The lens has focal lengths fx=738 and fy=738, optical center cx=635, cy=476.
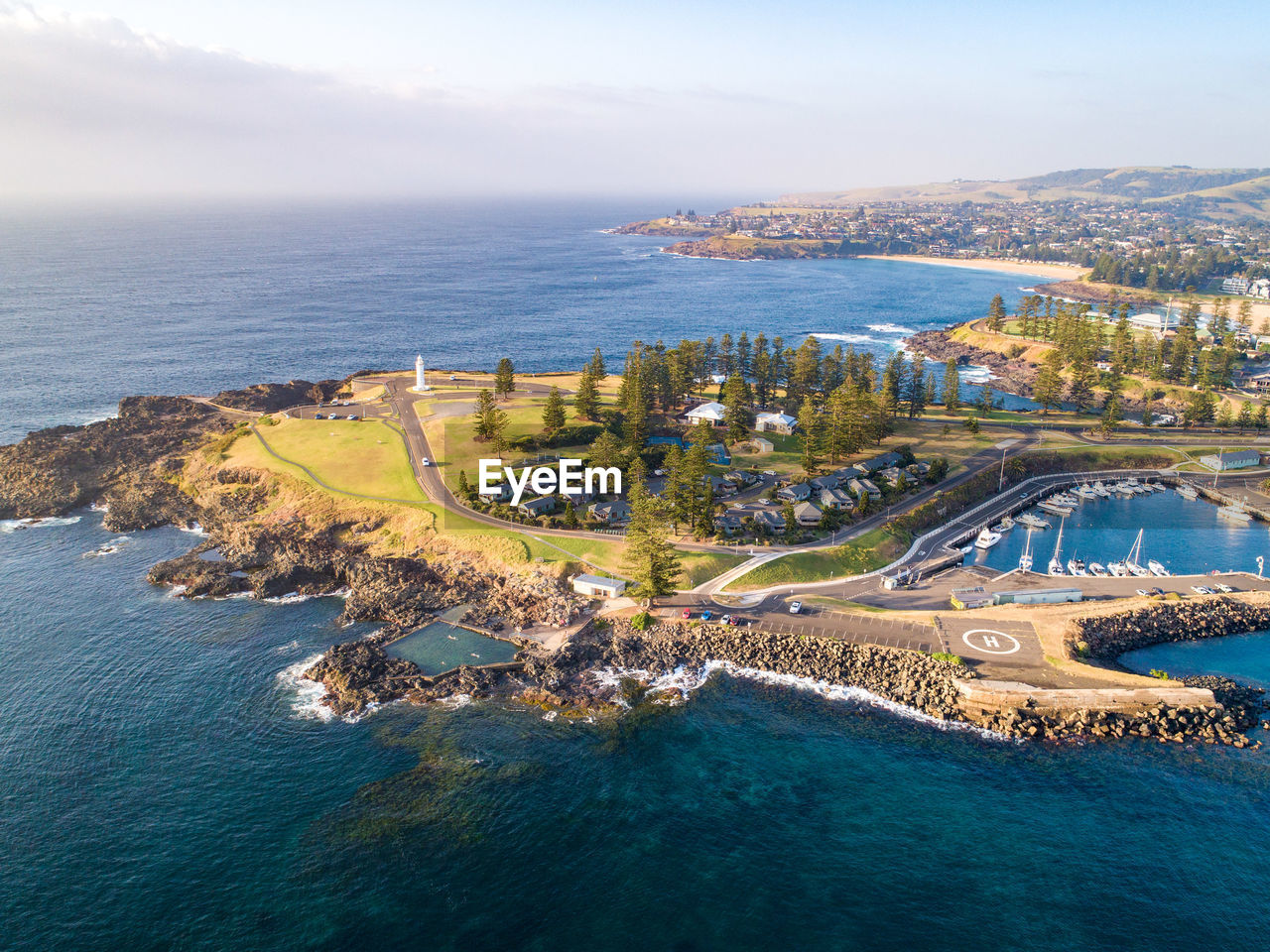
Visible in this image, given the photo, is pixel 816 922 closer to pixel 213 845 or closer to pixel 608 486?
pixel 213 845

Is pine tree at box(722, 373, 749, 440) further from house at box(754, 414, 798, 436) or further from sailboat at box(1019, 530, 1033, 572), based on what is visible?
sailboat at box(1019, 530, 1033, 572)

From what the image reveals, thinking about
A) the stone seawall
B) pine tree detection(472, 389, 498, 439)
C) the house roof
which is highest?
pine tree detection(472, 389, 498, 439)

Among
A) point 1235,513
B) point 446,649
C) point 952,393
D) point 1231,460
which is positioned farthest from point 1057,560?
point 446,649

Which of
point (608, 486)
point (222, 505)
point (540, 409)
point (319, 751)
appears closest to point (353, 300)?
point (540, 409)

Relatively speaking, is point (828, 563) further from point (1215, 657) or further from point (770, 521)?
point (1215, 657)

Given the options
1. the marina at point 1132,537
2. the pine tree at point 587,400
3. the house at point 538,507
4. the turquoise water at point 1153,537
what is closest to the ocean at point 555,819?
the marina at point 1132,537

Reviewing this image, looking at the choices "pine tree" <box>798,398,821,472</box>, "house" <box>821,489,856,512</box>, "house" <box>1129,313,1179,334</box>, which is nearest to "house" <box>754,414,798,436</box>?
"pine tree" <box>798,398,821,472</box>
